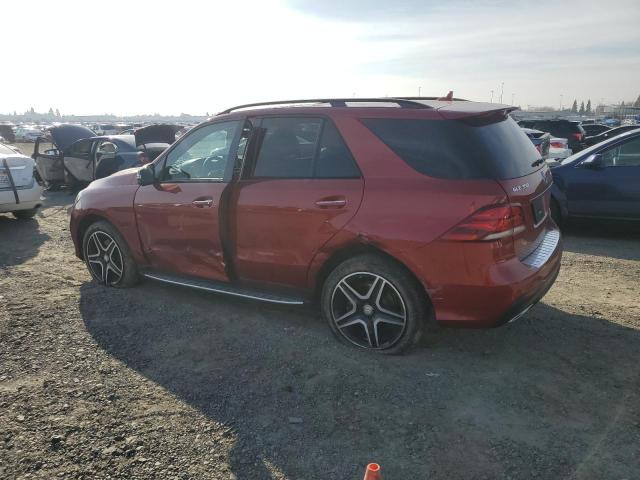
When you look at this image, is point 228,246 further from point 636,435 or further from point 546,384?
point 636,435

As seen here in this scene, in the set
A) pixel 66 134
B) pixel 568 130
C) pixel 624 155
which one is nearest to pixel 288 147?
pixel 624 155

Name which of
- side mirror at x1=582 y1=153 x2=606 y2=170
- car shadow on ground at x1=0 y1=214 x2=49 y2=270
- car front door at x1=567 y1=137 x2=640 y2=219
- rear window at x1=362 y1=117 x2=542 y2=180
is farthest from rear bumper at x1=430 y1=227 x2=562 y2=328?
car shadow on ground at x1=0 y1=214 x2=49 y2=270

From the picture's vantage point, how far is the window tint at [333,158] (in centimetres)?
367

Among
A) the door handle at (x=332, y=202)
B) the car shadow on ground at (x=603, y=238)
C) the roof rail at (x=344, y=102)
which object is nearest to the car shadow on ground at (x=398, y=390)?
the door handle at (x=332, y=202)

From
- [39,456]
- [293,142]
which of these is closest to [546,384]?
[293,142]

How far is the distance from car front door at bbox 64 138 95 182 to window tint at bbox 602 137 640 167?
10.7m

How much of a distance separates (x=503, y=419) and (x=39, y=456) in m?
2.62

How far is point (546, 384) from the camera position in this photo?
10.8ft

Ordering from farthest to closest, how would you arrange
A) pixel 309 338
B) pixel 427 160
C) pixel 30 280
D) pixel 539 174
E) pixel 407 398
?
pixel 30 280, pixel 309 338, pixel 539 174, pixel 427 160, pixel 407 398

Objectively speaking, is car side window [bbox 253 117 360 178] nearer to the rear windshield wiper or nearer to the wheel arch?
the wheel arch

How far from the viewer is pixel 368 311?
371 cm

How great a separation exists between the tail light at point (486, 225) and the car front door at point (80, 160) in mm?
10902

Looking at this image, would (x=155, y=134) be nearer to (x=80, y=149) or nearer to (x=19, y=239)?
(x=80, y=149)

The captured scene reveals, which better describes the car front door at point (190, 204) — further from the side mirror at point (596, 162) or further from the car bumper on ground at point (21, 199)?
the side mirror at point (596, 162)
